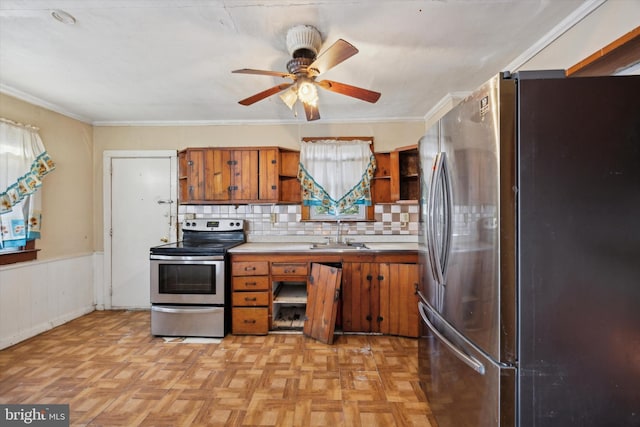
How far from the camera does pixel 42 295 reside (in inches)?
118

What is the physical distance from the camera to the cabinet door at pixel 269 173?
332 centimetres

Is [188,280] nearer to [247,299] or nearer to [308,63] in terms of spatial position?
[247,299]

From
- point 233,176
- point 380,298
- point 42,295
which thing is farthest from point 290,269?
point 42,295

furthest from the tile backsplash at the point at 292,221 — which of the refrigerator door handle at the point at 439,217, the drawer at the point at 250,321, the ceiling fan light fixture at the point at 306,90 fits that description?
the refrigerator door handle at the point at 439,217

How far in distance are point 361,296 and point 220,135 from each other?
8.49ft

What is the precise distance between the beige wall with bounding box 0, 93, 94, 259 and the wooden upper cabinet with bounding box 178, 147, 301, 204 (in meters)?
1.37

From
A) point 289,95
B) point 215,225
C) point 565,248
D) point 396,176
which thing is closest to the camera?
point 565,248

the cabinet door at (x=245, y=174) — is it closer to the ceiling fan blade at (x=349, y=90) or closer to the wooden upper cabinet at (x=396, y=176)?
the wooden upper cabinet at (x=396, y=176)

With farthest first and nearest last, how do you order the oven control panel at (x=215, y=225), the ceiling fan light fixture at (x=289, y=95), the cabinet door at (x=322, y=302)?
the oven control panel at (x=215, y=225)
the cabinet door at (x=322, y=302)
the ceiling fan light fixture at (x=289, y=95)

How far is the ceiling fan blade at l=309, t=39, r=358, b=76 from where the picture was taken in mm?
1570

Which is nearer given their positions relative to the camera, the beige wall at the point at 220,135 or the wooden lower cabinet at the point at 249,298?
the wooden lower cabinet at the point at 249,298

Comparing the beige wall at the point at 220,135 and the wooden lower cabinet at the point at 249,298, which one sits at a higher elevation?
the beige wall at the point at 220,135

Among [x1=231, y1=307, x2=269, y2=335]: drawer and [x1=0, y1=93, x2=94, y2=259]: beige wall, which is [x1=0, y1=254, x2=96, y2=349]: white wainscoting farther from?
[x1=231, y1=307, x2=269, y2=335]: drawer

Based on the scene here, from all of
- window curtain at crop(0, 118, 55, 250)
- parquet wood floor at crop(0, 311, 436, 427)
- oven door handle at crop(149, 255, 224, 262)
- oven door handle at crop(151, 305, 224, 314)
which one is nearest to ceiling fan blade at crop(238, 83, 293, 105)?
oven door handle at crop(149, 255, 224, 262)
